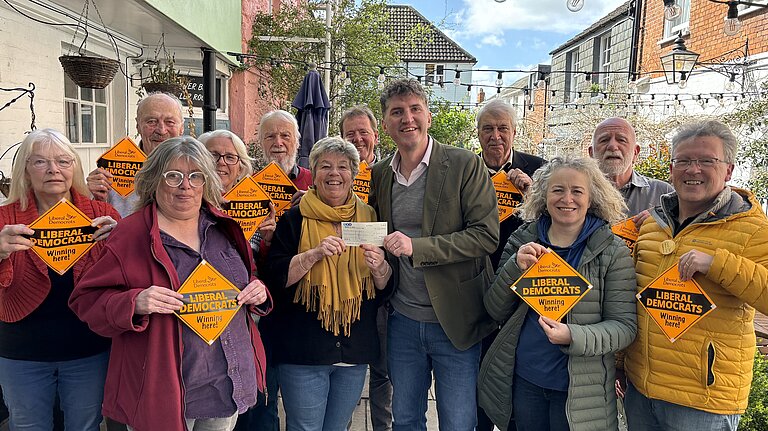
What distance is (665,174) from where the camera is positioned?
744 cm

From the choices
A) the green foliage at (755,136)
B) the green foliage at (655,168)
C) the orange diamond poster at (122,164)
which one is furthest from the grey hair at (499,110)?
the green foliage at (755,136)

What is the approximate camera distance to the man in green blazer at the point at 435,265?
2557 mm

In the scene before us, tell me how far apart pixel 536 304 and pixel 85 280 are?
181 cm

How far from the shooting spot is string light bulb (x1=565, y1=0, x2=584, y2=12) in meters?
6.00

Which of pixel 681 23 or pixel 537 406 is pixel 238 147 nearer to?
pixel 537 406

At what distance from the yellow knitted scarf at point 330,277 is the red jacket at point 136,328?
2.22 feet

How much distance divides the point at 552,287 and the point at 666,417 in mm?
726

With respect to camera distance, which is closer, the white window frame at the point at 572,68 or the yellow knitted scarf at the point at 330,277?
the yellow knitted scarf at the point at 330,277

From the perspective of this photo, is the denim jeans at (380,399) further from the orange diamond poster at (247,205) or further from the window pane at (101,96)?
the window pane at (101,96)

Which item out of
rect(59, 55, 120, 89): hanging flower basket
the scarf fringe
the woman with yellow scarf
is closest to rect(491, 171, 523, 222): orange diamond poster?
the woman with yellow scarf

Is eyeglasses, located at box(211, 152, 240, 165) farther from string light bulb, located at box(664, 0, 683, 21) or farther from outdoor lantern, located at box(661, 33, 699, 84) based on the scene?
outdoor lantern, located at box(661, 33, 699, 84)

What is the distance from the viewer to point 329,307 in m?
2.48

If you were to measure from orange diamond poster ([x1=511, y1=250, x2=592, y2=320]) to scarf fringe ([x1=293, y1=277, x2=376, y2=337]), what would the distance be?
78 cm

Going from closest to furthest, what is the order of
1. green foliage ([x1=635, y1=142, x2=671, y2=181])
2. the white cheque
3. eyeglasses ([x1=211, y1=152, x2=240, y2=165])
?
the white cheque → eyeglasses ([x1=211, y1=152, x2=240, y2=165]) → green foliage ([x1=635, y1=142, x2=671, y2=181])
